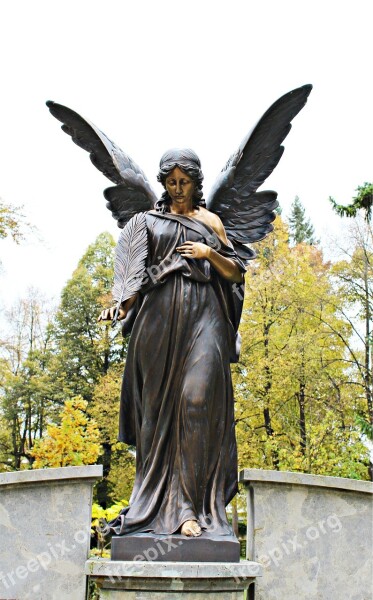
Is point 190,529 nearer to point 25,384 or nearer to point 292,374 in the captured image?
point 292,374

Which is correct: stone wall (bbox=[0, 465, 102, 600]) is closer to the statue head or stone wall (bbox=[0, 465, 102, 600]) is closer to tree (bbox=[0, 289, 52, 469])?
the statue head

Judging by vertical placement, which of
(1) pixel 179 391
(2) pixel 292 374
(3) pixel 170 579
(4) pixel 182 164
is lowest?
(3) pixel 170 579

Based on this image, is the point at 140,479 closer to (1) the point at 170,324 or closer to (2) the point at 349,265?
(1) the point at 170,324

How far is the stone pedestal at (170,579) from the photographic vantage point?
443 centimetres

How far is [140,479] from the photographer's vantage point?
507 cm

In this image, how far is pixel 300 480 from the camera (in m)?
6.10

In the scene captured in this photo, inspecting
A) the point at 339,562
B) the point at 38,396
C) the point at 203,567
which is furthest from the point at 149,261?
the point at 38,396

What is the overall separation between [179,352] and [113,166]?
1.95 m

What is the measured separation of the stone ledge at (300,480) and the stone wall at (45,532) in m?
1.29

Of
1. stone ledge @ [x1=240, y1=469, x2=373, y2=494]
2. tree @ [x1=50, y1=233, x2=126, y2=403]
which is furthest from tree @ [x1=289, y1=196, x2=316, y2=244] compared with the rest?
stone ledge @ [x1=240, y1=469, x2=373, y2=494]

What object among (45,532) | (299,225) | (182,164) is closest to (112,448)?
(45,532)

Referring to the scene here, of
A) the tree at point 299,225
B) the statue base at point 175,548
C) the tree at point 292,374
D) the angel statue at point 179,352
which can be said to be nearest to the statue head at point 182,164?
the angel statue at point 179,352

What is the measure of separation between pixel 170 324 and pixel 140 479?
1.15 meters

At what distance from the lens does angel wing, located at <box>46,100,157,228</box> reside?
19.7 ft
